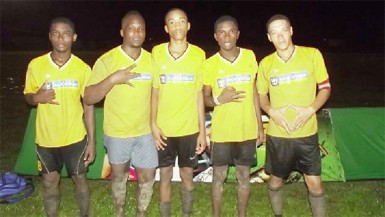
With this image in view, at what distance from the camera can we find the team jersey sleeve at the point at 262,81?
4996mm

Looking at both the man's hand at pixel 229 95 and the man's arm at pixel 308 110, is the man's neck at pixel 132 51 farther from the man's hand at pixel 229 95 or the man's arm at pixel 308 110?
the man's arm at pixel 308 110

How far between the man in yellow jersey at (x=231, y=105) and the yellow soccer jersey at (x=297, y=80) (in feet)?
0.95

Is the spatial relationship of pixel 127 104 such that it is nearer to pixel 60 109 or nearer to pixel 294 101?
pixel 60 109

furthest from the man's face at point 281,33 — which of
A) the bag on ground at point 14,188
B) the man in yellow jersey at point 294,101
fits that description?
the bag on ground at point 14,188

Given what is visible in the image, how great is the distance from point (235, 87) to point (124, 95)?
1.29 meters

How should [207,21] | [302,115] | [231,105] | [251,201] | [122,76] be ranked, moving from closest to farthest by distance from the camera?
[122,76]
[302,115]
[231,105]
[251,201]
[207,21]

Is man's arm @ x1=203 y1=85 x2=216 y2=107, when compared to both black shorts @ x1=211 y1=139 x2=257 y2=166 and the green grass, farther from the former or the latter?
the green grass

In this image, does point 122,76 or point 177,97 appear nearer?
point 122,76

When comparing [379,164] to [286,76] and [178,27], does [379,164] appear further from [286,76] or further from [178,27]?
[178,27]

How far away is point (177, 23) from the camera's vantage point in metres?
4.80

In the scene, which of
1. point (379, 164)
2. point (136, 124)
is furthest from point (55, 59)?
point (379, 164)

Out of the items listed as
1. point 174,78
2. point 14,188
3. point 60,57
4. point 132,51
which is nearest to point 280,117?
point 174,78

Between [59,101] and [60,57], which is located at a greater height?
[60,57]

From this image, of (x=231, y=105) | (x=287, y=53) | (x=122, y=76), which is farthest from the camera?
(x=231, y=105)
